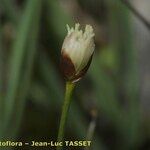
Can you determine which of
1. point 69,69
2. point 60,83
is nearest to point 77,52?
point 69,69

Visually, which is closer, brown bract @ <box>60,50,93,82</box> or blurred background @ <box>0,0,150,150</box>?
brown bract @ <box>60,50,93,82</box>

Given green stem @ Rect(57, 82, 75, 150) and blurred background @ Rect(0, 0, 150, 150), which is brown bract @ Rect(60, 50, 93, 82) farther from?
blurred background @ Rect(0, 0, 150, 150)

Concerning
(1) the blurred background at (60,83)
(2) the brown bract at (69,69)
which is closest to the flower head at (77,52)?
(2) the brown bract at (69,69)

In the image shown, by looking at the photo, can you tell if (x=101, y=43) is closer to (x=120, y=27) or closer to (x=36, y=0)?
(x=120, y=27)

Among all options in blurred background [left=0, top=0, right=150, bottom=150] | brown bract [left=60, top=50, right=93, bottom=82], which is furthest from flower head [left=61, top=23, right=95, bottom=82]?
blurred background [left=0, top=0, right=150, bottom=150]

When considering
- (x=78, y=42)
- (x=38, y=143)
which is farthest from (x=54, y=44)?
(x=78, y=42)

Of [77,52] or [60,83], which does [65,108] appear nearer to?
[77,52]
